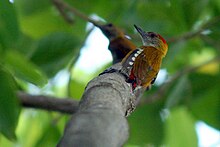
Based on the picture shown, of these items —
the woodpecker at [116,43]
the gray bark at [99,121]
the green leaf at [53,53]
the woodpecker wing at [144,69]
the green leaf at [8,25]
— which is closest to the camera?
the gray bark at [99,121]

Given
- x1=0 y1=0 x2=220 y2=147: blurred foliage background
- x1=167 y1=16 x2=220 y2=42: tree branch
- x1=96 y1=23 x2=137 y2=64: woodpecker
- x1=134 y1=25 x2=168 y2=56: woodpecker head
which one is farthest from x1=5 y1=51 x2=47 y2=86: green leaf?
x1=167 y1=16 x2=220 y2=42: tree branch

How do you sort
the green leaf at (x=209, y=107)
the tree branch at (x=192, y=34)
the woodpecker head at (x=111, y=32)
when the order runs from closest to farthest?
the woodpecker head at (x=111, y=32) → the tree branch at (x=192, y=34) → the green leaf at (x=209, y=107)

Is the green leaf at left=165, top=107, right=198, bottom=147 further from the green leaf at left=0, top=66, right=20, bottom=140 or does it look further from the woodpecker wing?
the woodpecker wing

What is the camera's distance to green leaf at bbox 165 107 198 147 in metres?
2.89

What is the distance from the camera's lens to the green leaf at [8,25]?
1.61 metres

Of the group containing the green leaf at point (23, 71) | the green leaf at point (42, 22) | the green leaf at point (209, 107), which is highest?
the green leaf at point (42, 22)

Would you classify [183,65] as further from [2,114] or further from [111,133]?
[111,133]

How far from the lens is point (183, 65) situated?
325 cm

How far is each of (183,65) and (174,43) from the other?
88 cm

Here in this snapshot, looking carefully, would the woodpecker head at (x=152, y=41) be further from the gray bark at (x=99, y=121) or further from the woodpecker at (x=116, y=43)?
the gray bark at (x=99, y=121)

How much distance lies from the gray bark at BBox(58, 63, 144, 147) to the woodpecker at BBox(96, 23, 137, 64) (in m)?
0.60

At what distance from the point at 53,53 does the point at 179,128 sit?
Answer: 32.6 inches

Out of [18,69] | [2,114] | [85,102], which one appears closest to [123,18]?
[18,69]

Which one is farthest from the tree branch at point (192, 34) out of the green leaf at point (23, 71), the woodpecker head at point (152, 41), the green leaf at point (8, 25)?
the green leaf at point (8, 25)
